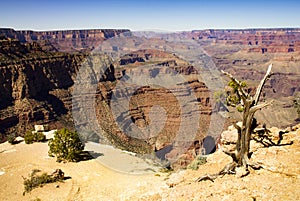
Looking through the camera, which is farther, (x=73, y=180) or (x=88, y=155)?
(x=88, y=155)

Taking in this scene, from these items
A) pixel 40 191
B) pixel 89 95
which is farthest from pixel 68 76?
pixel 40 191

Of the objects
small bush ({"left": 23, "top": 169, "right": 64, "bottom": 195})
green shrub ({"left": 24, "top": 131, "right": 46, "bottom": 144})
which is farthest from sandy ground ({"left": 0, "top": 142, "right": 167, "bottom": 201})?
green shrub ({"left": 24, "top": 131, "right": 46, "bottom": 144})

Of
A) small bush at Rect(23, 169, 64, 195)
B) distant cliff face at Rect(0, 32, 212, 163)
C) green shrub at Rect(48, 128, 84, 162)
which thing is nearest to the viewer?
small bush at Rect(23, 169, 64, 195)

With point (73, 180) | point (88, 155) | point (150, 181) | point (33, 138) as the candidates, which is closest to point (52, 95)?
point (33, 138)

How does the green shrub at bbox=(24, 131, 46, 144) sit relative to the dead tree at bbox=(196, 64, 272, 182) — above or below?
below

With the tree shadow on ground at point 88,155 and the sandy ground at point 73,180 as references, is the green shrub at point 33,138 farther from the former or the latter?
the tree shadow on ground at point 88,155

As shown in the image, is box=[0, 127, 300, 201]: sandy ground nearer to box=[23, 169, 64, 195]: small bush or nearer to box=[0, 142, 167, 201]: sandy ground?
box=[0, 142, 167, 201]: sandy ground

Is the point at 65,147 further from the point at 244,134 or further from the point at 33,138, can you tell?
the point at 244,134
